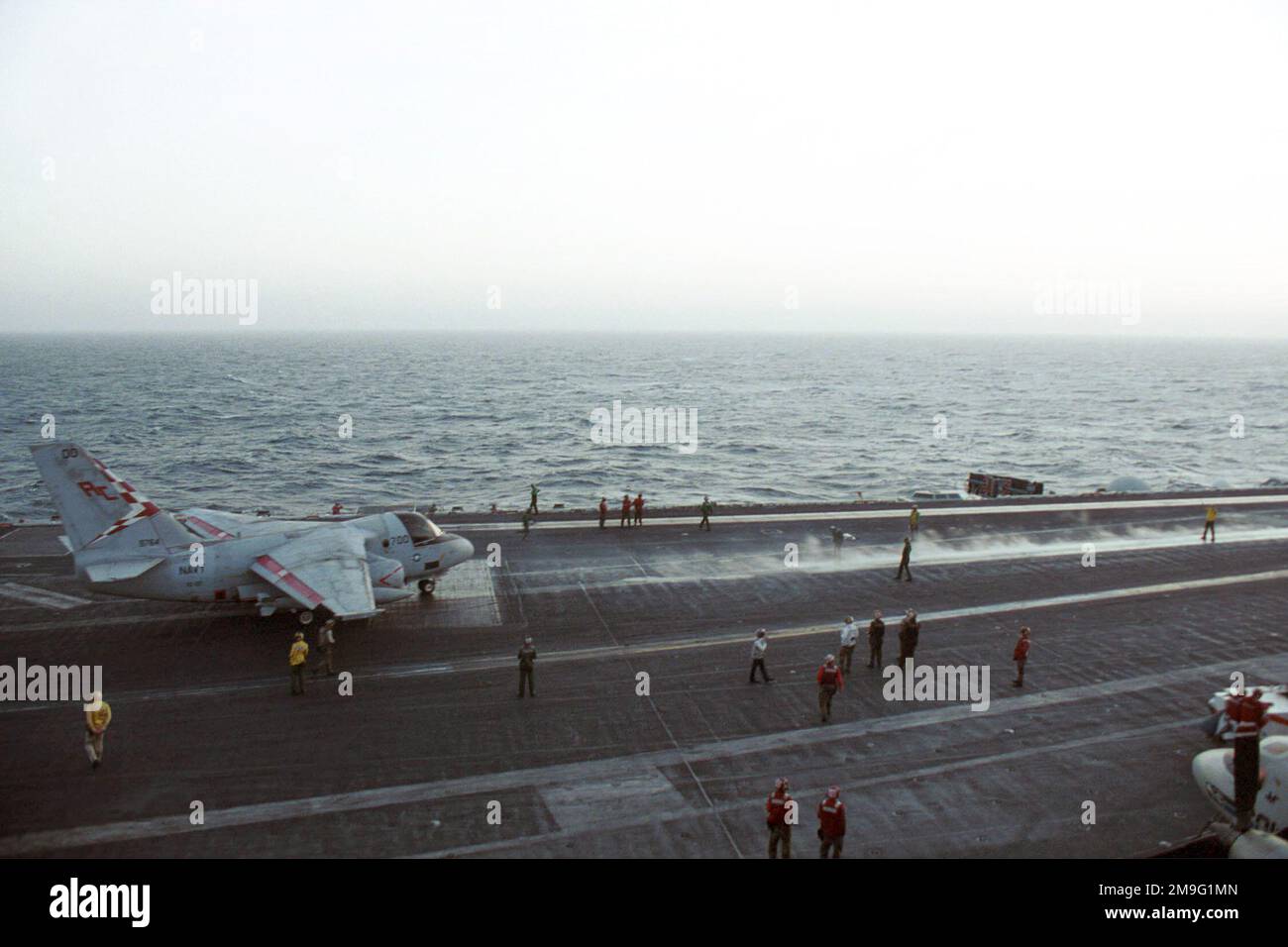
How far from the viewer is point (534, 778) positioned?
17484mm

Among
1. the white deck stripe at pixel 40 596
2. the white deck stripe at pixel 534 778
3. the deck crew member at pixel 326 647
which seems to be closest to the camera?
the white deck stripe at pixel 534 778

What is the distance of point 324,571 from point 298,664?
380 centimetres

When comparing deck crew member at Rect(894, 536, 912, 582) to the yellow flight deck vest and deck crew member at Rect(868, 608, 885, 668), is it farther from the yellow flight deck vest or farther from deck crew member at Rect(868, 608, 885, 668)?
the yellow flight deck vest

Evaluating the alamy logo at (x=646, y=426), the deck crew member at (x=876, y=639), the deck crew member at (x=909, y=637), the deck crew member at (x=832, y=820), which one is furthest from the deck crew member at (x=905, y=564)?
the alamy logo at (x=646, y=426)

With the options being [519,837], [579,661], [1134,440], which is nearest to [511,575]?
[579,661]

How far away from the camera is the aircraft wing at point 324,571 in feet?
75.3

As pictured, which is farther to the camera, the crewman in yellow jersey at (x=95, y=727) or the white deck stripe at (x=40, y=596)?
the white deck stripe at (x=40, y=596)

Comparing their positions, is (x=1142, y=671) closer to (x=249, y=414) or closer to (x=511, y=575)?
(x=511, y=575)

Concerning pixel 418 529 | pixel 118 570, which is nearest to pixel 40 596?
pixel 118 570

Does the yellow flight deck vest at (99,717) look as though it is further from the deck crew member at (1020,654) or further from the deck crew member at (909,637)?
the deck crew member at (1020,654)

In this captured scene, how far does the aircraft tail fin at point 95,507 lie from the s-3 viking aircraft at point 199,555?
24 mm

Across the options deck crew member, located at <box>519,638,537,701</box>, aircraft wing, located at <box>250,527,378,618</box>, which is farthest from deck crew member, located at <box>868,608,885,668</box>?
aircraft wing, located at <box>250,527,378,618</box>
